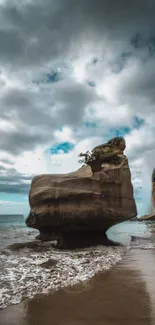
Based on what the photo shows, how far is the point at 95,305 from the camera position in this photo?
5.52 meters

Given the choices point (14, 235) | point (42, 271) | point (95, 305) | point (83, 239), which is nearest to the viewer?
point (95, 305)

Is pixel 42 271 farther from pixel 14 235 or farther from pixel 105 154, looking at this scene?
pixel 14 235

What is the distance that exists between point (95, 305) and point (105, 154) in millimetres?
13121

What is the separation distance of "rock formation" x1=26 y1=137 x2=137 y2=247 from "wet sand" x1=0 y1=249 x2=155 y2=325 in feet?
23.6

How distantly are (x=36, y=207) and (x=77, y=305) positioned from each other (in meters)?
10.3

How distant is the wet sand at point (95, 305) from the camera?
474 cm

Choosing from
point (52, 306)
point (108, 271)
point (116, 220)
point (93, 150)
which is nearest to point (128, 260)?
point (108, 271)

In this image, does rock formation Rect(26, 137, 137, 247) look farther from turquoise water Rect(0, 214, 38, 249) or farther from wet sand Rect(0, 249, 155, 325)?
wet sand Rect(0, 249, 155, 325)

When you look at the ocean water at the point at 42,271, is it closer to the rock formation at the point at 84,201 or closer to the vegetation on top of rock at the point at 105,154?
the rock formation at the point at 84,201


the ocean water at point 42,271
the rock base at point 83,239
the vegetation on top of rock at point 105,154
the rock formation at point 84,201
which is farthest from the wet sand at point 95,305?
the vegetation on top of rock at point 105,154

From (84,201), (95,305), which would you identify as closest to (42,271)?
(95,305)

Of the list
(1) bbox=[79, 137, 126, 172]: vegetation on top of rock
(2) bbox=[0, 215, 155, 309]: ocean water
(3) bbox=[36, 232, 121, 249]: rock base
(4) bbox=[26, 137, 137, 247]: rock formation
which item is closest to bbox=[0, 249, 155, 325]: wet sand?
(2) bbox=[0, 215, 155, 309]: ocean water

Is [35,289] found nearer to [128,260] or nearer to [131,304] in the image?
[131,304]

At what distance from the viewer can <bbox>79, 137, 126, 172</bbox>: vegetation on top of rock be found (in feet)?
57.5
